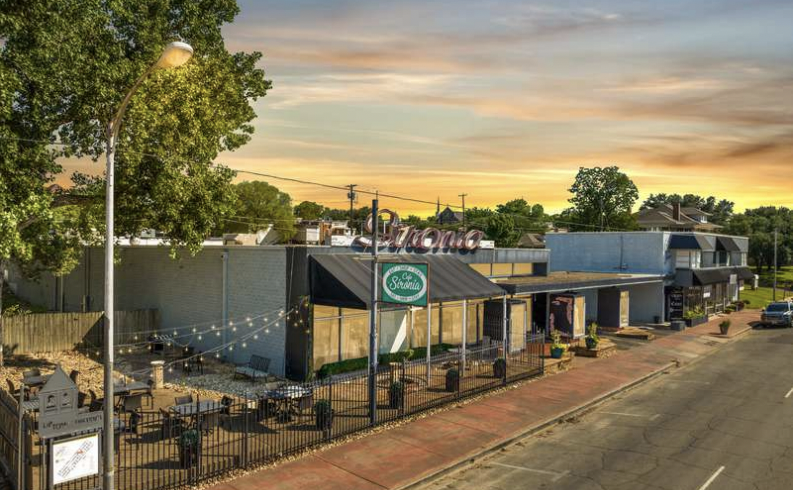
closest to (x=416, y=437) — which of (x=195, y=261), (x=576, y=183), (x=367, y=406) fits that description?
(x=367, y=406)

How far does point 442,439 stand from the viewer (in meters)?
15.9

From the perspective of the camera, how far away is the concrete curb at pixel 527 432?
13516 millimetres

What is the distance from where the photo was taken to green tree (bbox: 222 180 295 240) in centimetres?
7181

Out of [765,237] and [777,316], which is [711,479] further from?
[765,237]

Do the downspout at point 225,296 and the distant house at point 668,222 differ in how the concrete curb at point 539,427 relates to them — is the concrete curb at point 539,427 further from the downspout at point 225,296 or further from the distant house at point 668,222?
the distant house at point 668,222

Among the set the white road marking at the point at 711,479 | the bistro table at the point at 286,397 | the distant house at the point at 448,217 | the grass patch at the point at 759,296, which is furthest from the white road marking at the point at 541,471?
the distant house at the point at 448,217

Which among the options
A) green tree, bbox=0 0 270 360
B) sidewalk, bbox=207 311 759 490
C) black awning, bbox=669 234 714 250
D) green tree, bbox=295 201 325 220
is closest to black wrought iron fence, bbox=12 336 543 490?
sidewalk, bbox=207 311 759 490

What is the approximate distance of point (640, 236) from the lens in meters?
45.8

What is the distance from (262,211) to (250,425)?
195ft

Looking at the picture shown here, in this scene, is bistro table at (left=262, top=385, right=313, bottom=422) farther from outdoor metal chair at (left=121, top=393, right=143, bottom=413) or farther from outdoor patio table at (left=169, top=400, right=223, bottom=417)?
outdoor metal chair at (left=121, top=393, right=143, bottom=413)

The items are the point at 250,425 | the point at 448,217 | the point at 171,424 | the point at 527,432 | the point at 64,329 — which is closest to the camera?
the point at 171,424

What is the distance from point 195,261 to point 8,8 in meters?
13.3

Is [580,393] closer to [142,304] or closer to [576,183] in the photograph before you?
[142,304]

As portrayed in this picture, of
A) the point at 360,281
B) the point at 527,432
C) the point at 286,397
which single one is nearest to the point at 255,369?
the point at 360,281
